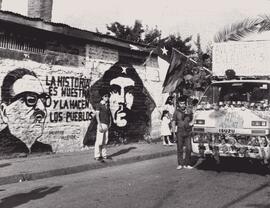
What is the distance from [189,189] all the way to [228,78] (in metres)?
3.69

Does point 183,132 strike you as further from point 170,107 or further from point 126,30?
point 126,30

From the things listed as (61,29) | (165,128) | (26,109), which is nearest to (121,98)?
(165,128)

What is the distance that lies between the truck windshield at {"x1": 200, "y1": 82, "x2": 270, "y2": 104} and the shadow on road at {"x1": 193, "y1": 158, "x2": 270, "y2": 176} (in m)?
1.69

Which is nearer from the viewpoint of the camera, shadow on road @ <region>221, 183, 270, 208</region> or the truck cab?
shadow on road @ <region>221, 183, 270, 208</region>

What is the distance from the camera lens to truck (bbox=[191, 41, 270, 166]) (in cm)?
973

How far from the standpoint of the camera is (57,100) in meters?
13.0

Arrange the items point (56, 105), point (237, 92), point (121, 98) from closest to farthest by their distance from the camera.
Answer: point (237, 92) < point (56, 105) < point (121, 98)

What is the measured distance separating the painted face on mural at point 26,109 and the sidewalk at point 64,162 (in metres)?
0.71

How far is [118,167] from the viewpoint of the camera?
459 inches

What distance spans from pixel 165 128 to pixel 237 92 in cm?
607

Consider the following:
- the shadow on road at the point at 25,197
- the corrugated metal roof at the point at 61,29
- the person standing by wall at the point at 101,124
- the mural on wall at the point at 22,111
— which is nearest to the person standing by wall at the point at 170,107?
the corrugated metal roof at the point at 61,29

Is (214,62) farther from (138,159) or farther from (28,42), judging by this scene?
(28,42)

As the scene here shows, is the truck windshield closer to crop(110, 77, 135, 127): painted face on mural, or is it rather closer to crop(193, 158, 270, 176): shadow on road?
crop(193, 158, 270, 176): shadow on road

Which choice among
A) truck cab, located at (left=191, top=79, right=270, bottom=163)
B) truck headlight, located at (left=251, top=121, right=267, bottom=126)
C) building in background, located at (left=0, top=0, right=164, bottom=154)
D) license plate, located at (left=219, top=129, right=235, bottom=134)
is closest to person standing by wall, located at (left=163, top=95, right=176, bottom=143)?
building in background, located at (left=0, top=0, right=164, bottom=154)
